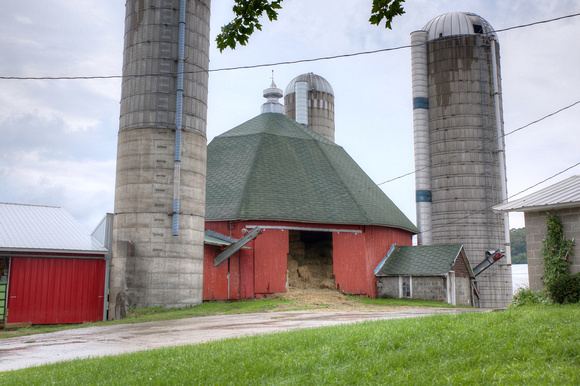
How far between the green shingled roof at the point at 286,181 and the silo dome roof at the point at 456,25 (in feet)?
45.3

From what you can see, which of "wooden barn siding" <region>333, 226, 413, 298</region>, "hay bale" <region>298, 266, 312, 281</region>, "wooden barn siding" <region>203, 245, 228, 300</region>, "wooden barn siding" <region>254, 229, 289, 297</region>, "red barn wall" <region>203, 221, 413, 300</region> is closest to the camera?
"wooden barn siding" <region>203, 245, 228, 300</region>

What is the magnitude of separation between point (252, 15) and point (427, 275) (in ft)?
77.8

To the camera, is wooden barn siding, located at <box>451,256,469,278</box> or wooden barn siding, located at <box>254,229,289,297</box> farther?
wooden barn siding, located at <box>451,256,469,278</box>

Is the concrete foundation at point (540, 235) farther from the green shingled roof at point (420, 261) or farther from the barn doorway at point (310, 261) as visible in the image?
the barn doorway at point (310, 261)

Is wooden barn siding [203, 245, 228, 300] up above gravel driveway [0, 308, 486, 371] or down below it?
above

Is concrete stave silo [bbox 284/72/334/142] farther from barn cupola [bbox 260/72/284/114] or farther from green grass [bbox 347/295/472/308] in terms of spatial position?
green grass [bbox 347/295/472/308]

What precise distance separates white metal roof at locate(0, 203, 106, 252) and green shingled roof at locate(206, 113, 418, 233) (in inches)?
258

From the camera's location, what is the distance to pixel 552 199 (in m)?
17.3

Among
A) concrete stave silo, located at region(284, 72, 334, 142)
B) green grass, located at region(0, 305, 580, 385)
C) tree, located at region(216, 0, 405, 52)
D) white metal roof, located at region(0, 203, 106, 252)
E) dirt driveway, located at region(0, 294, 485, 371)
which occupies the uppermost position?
concrete stave silo, located at region(284, 72, 334, 142)

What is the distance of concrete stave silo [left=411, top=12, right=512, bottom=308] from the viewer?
41.7 meters

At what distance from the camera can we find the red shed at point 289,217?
27.6 m

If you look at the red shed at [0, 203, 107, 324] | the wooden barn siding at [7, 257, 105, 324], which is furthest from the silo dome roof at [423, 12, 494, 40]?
the wooden barn siding at [7, 257, 105, 324]

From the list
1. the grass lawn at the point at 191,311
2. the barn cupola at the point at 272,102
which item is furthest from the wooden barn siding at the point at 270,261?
the barn cupola at the point at 272,102

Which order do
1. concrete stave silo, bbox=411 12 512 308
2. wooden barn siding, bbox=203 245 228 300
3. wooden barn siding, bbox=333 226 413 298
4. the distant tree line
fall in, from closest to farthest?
1. wooden barn siding, bbox=203 245 228 300
2. wooden barn siding, bbox=333 226 413 298
3. concrete stave silo, bbox=411 12 512 308
4. the distant tree line
